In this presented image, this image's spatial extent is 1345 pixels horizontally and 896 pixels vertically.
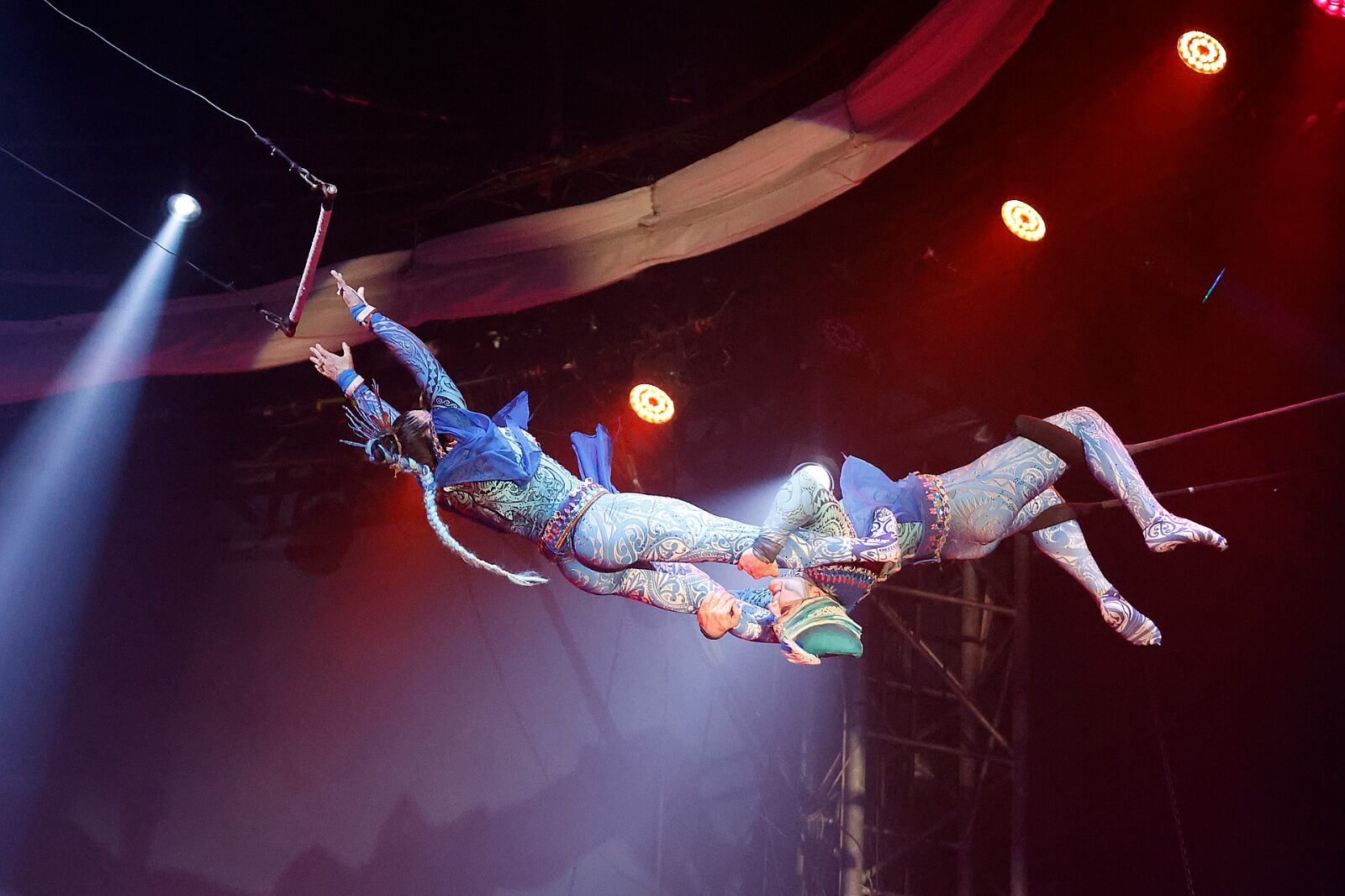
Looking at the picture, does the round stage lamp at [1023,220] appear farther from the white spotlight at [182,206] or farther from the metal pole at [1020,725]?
the white spotlight at [182,206]

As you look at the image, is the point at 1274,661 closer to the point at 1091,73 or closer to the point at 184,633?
the point at 1091,73

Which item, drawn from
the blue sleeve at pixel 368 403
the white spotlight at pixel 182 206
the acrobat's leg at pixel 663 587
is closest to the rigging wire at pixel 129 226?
the white spotlight at pixel 182 206

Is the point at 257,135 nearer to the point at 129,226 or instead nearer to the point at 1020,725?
the point at 129,226

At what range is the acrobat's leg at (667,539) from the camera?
3084 mm

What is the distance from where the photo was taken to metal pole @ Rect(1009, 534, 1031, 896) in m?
4.61

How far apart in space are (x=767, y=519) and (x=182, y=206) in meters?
4.09

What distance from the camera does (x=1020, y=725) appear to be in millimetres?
4859

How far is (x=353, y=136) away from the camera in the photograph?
6340 millimetres

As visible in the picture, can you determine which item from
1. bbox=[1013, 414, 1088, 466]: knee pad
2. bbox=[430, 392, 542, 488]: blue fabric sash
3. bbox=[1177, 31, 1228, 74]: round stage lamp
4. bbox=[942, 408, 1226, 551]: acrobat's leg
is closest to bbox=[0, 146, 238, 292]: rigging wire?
bbox=[430, 392, 542, 488]: blue fabric sash

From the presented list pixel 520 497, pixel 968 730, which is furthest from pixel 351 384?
pixel 968 730

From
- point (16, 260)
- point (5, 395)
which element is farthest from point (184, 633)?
point (16, 260)

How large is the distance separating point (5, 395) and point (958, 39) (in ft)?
16.4

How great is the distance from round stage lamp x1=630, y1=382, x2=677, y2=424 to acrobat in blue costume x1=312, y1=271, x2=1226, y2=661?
1931 millimetres

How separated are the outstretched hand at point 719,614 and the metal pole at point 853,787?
2.15 m
